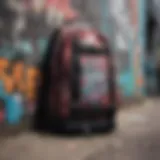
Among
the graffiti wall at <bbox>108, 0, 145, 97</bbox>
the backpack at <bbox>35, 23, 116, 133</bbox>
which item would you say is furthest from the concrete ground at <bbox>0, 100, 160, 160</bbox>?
the graffiti wall at <bbox>108, 0, 145, 97</bbox>

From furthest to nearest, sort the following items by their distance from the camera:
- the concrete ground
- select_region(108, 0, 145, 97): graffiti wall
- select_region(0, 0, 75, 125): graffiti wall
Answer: select_region(108, 0, 145, 97): graffiti wall < select_region(0, 0, 75, 125): graffiti wall < the concrete ground

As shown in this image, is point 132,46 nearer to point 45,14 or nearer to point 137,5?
point 137,5

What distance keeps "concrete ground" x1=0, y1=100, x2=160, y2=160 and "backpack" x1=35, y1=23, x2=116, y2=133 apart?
0.07 metres

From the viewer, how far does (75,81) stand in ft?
4.01

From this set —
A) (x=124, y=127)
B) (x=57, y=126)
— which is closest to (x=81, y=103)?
(x=57, y=126)

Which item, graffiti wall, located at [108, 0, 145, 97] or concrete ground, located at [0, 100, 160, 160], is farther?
graffiti wall, located at [108, 0, 145, 97]

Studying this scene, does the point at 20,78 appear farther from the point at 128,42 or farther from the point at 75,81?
the point at 128,42

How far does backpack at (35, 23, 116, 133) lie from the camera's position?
1195 mm

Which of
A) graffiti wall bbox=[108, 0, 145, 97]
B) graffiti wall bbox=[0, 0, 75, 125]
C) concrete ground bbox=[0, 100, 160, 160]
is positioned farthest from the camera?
graffiti wall bbox=[108, 0, 145, 97]

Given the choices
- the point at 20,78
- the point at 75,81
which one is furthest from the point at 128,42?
the point at 20,78

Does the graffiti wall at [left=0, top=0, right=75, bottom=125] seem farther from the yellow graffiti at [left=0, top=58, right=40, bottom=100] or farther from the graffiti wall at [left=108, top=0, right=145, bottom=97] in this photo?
the graffiti wall at [left=108, top=0, right=145, bottom=97]

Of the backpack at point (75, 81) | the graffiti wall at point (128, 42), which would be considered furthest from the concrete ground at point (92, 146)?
the graffiti wall at point (128, 42)

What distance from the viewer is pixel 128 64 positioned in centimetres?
189

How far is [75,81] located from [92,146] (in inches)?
9.6
